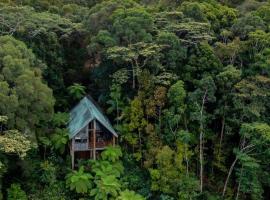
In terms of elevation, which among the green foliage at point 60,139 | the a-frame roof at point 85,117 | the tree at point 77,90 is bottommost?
the green foliage at point 60,139

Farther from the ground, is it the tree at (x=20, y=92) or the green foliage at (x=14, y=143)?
the tree at (x=20, y=92)

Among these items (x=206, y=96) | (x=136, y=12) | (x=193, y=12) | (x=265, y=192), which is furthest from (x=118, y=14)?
(x=265, y=192)

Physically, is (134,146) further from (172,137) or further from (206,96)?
(206,96)

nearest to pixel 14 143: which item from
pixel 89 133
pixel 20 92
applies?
pixel 20 92

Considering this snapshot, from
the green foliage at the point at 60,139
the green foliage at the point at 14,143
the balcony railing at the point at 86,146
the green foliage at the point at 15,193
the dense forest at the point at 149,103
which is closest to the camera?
the green foliage at the point at 14,143

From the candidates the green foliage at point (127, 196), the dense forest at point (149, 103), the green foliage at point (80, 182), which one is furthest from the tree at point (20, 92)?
the green foliage at point (127, 196)

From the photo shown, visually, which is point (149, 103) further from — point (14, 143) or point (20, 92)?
point (14, 143)

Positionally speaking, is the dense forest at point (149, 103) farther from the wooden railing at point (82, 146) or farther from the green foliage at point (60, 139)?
the wooden railing at point (82, 146)
